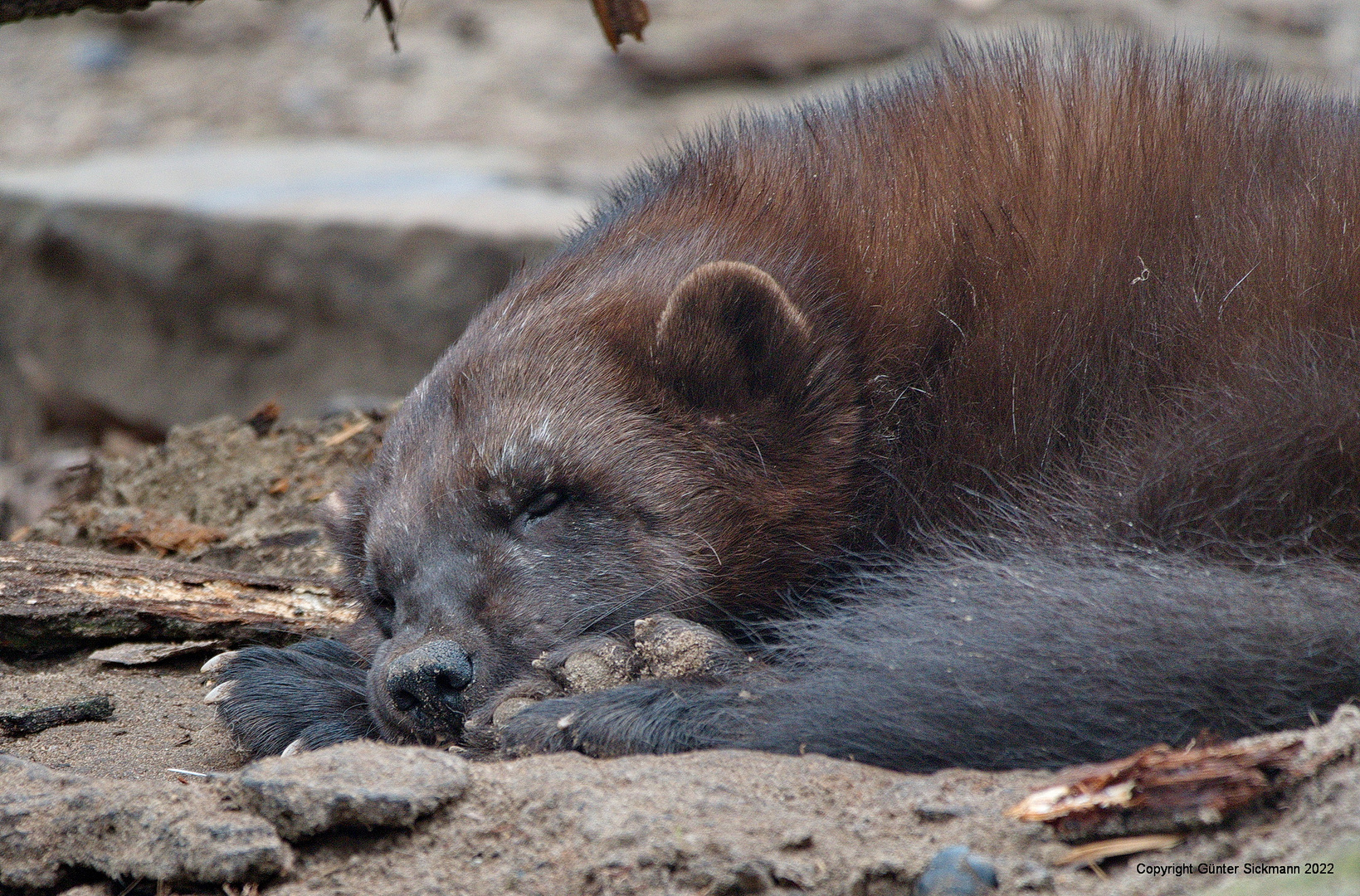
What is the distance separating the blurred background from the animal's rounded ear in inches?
154

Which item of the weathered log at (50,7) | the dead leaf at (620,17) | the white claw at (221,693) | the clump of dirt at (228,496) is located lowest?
the clump of dirt at (228,496)

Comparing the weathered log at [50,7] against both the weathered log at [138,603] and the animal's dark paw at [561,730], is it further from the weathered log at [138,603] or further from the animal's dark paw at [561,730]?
the animal's dark paw at [561,730]

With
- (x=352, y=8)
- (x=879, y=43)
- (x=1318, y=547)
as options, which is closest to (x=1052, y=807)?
(x=1318, y=547)

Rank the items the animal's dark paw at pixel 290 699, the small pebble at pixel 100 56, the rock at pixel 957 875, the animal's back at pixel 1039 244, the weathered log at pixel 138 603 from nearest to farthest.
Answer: the rock at pixel 957 875 < the animal's back at pixel 1039 244 < the animal's dark paw at pixel 290 699 < the weathered log at pixel 138 603 < the small pebble at pixel 100 56

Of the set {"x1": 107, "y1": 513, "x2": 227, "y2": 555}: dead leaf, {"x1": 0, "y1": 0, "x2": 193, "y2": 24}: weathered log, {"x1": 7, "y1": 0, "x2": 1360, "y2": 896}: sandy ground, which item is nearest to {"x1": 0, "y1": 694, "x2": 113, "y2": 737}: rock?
{"x1": 7, "y1": 0, "x2": 1360, "y2": 896}: sandy ground

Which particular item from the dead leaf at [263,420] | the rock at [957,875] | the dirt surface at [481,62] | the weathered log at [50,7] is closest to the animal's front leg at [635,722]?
the rock at [957,875]

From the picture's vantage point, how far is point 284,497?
15.3ft

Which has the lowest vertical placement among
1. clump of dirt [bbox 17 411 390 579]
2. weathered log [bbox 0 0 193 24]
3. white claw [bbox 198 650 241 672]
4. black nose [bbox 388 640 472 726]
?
clump of dirt [bbox 17 411 390 579]

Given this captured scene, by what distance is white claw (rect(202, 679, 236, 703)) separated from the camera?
3.16 meters

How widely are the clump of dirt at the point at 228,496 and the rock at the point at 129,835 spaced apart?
190 cm

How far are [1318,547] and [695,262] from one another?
59.0 inches

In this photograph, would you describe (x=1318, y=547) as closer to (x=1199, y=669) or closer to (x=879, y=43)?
(x=1199, y=669)

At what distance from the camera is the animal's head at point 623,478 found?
289 cm

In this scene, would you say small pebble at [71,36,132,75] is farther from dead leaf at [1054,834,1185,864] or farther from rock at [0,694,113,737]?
dead leaf at [1054,834,1185,864]
